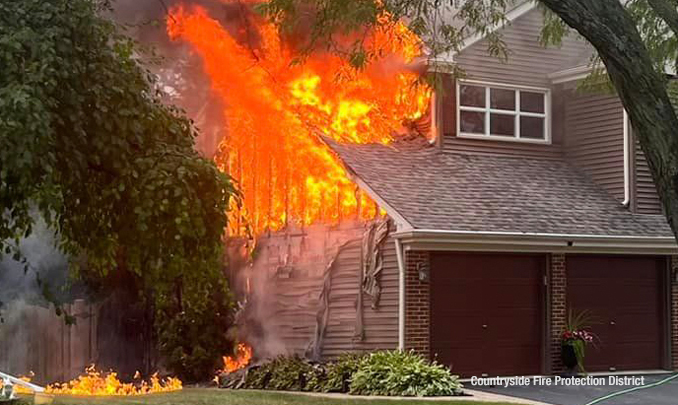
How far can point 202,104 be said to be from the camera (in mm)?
21328

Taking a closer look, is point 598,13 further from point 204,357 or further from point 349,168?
point 204,357

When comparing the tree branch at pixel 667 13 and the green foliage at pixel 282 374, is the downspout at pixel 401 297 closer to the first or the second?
the green foliage at pixel 282 374

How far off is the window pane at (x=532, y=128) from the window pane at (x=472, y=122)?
1.01m

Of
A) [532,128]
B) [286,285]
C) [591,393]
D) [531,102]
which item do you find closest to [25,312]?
[286,285]

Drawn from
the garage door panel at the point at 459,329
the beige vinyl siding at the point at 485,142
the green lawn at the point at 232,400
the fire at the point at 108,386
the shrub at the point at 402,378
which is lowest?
the fire at the point at 108,386

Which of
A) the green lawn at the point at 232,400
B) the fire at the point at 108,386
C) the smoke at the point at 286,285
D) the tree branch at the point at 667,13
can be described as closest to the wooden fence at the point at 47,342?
the fire at the point at 108,386

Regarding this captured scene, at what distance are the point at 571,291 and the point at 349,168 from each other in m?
4.69

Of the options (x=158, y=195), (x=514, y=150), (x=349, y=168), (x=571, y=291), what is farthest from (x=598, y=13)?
(x=514, y=150)

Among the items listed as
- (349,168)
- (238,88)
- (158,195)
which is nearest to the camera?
(158,195)

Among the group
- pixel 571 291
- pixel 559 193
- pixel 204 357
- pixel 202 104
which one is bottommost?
pixel 204 357

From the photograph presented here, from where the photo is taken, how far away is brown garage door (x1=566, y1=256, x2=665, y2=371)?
19.8 m

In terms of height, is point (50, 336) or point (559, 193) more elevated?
point (559, 193)

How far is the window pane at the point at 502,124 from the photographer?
2162 cm

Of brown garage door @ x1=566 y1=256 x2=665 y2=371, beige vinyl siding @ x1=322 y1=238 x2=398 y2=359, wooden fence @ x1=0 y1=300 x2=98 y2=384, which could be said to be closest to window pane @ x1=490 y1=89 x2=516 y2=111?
brown garage door @ x1=566 y1=256 x2=665 y2=371
